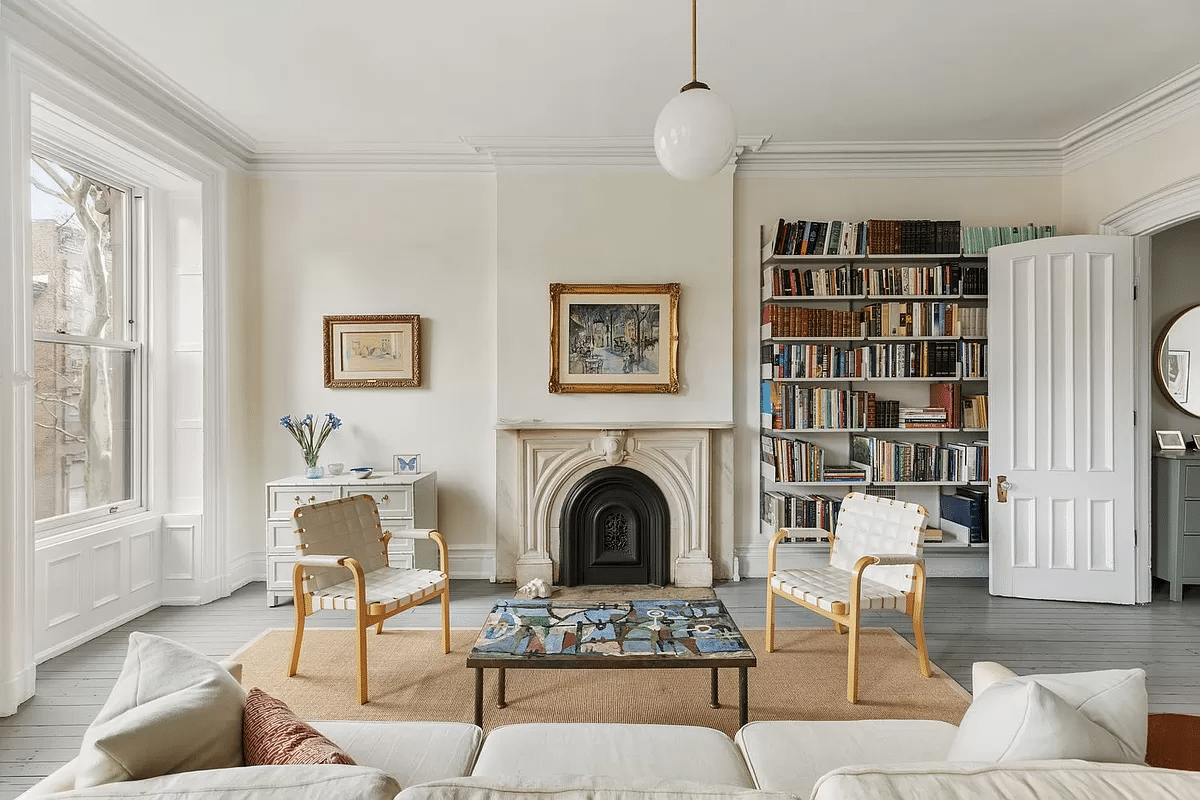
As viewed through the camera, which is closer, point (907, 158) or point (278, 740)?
point (278, 740)

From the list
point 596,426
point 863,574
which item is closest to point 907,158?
point 596,426

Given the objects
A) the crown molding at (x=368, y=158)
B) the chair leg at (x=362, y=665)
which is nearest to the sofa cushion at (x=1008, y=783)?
the chair leg at (x=362, y=665)

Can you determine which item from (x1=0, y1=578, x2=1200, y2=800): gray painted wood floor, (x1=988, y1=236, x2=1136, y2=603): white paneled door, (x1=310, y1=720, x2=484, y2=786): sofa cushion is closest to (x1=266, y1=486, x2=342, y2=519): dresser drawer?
(x1=0, y1=578, x2=1200, y2=800): gray painted wood floor

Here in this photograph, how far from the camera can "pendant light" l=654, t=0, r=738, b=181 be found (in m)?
2.22

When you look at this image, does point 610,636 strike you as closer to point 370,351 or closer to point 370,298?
point 370,351

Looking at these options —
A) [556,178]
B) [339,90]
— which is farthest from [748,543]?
[339,90]

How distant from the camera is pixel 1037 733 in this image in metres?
1.17

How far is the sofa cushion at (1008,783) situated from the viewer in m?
0.94

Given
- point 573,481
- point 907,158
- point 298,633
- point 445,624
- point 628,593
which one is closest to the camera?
point 298,633

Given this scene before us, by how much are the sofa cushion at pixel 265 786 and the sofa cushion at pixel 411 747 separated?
0.71 m

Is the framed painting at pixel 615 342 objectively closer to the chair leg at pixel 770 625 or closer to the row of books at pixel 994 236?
the chair leg at pixel 770 625

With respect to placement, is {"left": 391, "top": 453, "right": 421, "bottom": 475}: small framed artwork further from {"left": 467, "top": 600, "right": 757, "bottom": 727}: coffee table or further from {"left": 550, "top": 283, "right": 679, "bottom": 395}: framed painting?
{"left": 467, "top": 600, "right": 757, "bottom": 727}: coffee table

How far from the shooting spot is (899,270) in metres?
4.66

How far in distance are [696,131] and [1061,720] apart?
1860 mm
